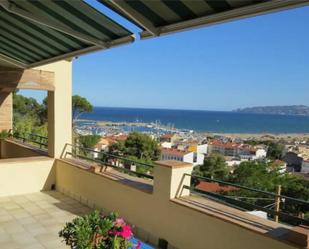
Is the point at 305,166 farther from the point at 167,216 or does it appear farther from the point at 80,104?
the point at 167,216

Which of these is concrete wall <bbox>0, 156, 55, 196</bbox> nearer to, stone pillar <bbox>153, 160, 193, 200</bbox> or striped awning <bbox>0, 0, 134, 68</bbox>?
striped awning <bbox>0, 0, 134, 68</bbox>

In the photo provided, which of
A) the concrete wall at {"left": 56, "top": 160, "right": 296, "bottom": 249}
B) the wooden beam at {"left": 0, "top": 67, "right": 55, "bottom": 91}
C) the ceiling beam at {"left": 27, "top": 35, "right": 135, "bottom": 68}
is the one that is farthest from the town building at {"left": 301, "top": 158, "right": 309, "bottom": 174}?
the ceiling beam at {"left": 27, "top": 35, "right": 135, "bottom": 68}

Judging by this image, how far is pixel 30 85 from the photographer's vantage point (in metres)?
6.83

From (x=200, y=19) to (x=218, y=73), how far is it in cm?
10702

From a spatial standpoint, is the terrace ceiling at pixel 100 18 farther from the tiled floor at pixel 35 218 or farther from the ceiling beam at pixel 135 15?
the tiled floor at pixel 35 218

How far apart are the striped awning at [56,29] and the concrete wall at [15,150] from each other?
3.49 metres

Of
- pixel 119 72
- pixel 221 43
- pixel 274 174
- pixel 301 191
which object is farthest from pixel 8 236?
pixel 119 72

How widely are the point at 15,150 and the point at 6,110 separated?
4.70 ft

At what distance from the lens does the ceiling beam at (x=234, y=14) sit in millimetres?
2188

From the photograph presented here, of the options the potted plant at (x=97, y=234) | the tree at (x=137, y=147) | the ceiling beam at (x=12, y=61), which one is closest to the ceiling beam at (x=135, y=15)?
the potted plant at (x=97, y=234)

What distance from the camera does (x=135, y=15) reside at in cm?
271

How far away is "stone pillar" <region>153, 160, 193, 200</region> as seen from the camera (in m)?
4.27

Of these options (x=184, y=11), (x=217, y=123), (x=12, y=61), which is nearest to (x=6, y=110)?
(x=12, y=61)

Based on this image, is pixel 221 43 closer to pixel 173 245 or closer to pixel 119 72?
pixel 119 72
